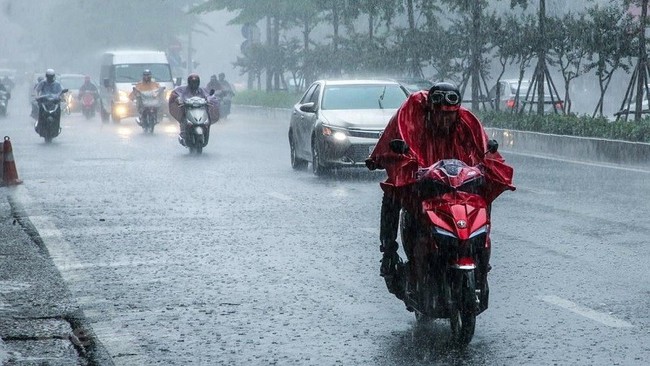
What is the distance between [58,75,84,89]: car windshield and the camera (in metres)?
59.9

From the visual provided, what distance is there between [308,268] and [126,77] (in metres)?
34.4

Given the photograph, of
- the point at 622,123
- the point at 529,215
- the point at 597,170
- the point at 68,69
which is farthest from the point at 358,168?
the point at 68,69

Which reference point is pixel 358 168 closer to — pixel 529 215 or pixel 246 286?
pixel 529 215

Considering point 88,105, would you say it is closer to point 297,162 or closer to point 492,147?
point 297,162

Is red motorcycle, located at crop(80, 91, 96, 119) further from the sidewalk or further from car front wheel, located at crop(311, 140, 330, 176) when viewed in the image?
the sidewalk

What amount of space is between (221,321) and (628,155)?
15.3m

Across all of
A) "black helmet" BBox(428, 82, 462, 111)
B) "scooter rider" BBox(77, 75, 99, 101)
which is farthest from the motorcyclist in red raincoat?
"scooter rider" BBox(77, 75, 99, 101)

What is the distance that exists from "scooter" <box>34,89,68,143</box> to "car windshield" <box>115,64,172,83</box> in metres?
12.4

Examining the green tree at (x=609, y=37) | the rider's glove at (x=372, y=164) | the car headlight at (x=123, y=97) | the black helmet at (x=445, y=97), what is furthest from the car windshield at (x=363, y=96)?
the car headlight at (x=123, y=97)

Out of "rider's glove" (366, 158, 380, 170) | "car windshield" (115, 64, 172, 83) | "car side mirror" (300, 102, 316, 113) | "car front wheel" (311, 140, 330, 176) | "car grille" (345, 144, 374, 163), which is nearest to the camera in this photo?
"rider's glove" (366, 158, 380, 170)

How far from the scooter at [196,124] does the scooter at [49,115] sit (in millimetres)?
5093

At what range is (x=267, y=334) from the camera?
852 centimetres

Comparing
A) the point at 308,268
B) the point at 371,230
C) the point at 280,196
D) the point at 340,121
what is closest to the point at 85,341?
the point at 308,268

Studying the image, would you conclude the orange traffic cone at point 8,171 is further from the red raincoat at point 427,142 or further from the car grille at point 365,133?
the red raincoat at point 427,142
